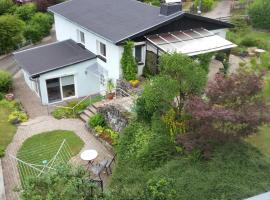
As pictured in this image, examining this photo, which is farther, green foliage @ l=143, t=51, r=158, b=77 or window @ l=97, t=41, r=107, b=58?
window @ l=97, t=41, r=107, b=58

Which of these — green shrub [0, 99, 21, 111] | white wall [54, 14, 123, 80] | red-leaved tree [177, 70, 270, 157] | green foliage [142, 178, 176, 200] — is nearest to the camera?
green foliage [142, 178, 176, 200]

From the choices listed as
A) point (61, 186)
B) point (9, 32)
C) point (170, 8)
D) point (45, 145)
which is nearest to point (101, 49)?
point (170, 8)

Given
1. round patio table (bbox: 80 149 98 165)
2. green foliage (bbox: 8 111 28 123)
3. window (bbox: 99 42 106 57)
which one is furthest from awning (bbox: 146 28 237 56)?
green foliage (bbox: 8 111 28 123)

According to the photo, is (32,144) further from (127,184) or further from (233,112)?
(233,112)

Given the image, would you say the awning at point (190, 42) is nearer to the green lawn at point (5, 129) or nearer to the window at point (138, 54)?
the window at point (138, 54)

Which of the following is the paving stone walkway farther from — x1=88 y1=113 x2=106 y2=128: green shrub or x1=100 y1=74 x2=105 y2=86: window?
x1=100 y1=74 x2=105 y2=86: window

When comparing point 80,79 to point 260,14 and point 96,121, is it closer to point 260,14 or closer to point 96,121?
point 96,121

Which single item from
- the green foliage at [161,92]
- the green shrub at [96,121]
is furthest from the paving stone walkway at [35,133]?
the green foliage at [161,92]

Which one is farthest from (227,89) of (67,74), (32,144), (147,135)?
(67,74)
